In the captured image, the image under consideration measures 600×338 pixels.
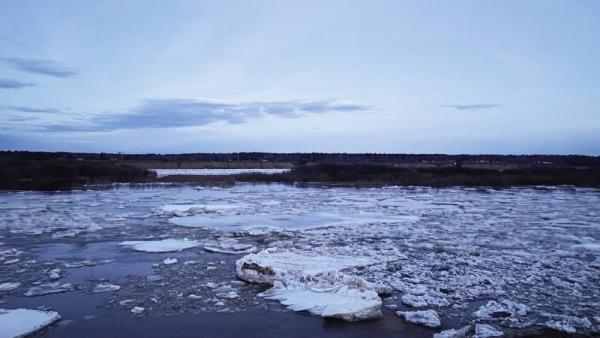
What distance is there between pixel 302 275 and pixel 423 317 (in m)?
2.45

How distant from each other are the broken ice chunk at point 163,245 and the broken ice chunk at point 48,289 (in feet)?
9.84

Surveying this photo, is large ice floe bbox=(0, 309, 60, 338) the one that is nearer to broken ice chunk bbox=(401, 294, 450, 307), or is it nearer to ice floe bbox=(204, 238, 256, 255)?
broken ice chunk bbox=(401, 294, 450, 307)

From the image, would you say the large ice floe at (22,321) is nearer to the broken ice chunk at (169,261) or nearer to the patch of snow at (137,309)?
the patch of snow at (137,309)

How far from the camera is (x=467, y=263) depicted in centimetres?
934

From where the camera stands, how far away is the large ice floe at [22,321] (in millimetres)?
5547

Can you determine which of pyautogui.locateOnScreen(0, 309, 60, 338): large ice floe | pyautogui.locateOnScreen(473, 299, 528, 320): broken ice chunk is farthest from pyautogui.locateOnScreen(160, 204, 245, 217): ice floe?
pyautogui.locateOnScreen(473, 299, 528, 320): broken ice chunk

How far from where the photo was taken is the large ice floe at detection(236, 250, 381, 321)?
6414mm

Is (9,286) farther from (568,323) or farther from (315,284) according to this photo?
(568,323)

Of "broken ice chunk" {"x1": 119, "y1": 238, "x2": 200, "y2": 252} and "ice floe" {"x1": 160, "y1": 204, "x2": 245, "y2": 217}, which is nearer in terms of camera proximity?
"broken ice chunk" {"x1": 119, "y1": 238, "x2": 200, "y2": 252}

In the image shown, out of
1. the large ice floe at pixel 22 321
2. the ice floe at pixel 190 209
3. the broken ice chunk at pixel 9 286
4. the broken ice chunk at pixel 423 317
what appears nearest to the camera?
the large ice floe at pixel 22 321

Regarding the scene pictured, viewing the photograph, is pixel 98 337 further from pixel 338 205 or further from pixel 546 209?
pixel 546 209

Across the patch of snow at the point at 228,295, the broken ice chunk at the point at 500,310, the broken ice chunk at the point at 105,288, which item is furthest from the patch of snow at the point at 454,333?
the broken ice chunk at the point at 105,288

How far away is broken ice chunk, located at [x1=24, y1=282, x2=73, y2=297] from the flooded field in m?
0.03

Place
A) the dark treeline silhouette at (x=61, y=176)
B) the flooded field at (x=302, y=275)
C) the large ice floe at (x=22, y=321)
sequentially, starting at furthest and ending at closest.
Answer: the dark treeline silhouette at (x=61, y=176)
the flooded field at (x=302, y=275)
the large ice floe at (x=22, y=321)
